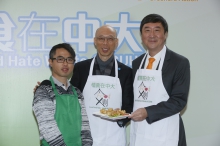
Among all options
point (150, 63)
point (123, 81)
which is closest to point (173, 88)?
point (150, 63)

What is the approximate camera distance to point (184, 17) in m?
2.90

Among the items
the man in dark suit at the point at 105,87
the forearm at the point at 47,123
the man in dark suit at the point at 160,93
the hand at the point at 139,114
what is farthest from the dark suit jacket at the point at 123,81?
the forearm at the point at 47,123

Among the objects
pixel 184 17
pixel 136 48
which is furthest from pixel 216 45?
pixel 136 48

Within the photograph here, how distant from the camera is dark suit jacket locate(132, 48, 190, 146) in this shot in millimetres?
2035

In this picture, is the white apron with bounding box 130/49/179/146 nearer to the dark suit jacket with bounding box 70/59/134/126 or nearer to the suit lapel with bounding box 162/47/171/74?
the suit lapel with bounding box 162/47/171/74

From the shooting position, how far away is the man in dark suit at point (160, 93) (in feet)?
6.72

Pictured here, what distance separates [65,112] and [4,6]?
4.73 feet

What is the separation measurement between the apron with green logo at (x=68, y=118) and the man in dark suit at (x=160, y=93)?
1.26 feet

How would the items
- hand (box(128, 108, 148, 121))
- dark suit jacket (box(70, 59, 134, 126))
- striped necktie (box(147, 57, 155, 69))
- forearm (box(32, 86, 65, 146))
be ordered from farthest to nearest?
dark suit jacket (box(70, 59, 134, 126)), striped necktie (box(147, 57, 155, 69)), hand (box(128, 108, 148, 121)), forearm (box(32, 86, 65, 146))

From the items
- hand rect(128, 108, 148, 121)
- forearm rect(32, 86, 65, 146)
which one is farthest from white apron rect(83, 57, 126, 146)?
forearm rect(32, 86, 65, 146)

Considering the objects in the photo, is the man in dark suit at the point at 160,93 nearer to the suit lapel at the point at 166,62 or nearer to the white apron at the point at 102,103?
the suit lapel at the point at 166,62

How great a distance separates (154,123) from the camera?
2109 mm

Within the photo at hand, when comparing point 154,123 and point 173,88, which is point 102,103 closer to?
point 154,123

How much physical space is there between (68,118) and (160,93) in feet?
2.21
